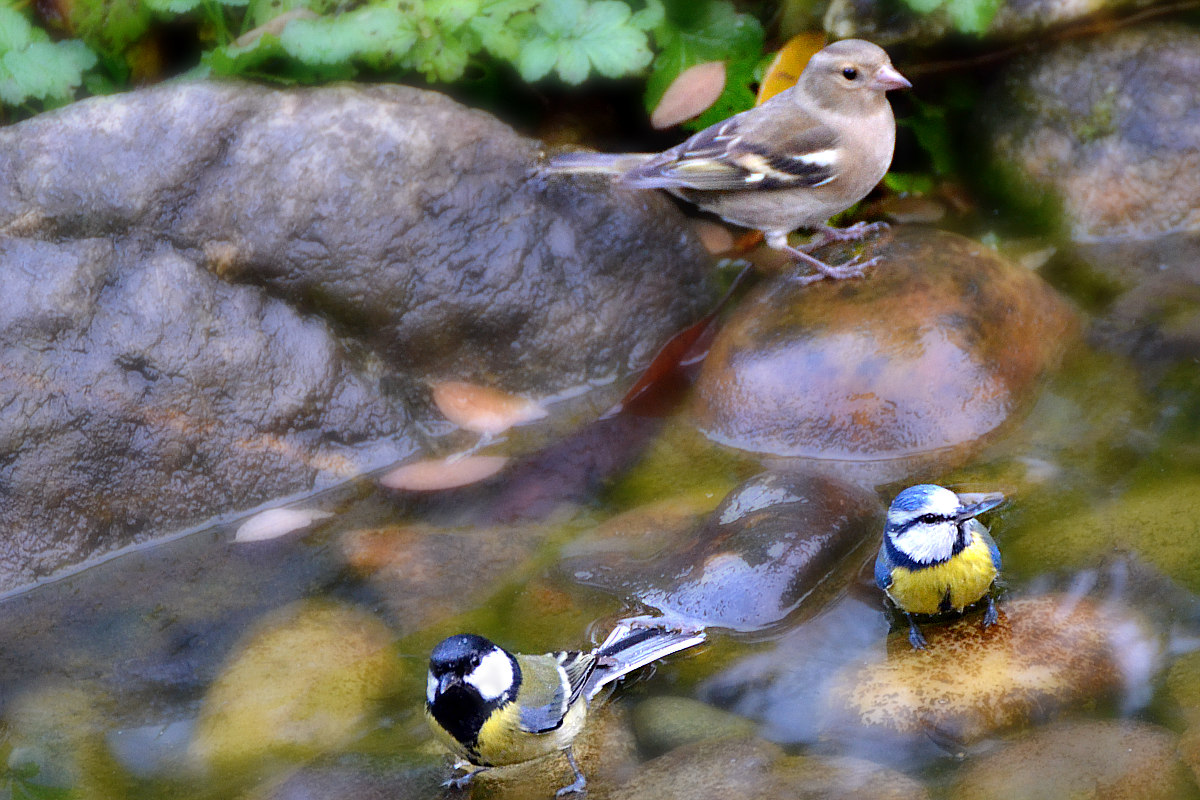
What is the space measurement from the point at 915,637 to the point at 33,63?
184 inches

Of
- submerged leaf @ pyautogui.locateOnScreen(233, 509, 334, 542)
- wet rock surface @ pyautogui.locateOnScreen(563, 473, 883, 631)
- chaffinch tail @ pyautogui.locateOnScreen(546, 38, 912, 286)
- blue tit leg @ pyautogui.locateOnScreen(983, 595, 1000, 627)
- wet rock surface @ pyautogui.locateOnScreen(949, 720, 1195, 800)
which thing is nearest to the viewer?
wet rock surface @ pyautogui.locateOnScreen(949, 720, 1195, 800)

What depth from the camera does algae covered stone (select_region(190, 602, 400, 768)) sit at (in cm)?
374

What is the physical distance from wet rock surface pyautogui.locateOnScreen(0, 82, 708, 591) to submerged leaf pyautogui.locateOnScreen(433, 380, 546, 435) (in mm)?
66

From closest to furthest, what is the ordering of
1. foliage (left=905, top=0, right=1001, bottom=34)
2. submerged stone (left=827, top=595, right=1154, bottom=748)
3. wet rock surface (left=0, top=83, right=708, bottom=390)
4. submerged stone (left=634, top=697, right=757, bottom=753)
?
1. submerged stone (left=827, top=595, right=1154, bottom=748)
2. submerged stone (left=634, top=697, right=757, bottom=753)
3. wet rock surface (left=0, top=83, right=708, bottom=390)
4. foliage (left=905, top=0, right=1001, bottom=34)

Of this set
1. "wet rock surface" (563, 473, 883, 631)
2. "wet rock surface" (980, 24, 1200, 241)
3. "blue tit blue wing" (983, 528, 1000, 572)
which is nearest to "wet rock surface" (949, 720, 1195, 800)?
"blue tit blue wing" (983, 528, 1000, 572)

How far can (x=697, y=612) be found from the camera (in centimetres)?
400

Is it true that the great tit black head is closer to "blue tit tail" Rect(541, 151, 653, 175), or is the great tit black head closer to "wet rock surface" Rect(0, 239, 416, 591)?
"wet rock surface" Rect(0, 239, 416, 591)

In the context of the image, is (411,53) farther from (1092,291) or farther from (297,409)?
(1092,291)

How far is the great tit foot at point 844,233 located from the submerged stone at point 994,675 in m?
2.31

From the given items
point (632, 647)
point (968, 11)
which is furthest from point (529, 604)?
point (968, 11)

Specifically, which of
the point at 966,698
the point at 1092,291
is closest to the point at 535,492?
the point at 966,698

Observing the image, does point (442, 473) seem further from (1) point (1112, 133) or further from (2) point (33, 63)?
(1) point (1112, 133)

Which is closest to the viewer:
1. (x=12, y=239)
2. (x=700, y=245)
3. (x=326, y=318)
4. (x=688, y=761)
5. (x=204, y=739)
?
(x=688, y=761)

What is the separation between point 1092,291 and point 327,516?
3.73m
